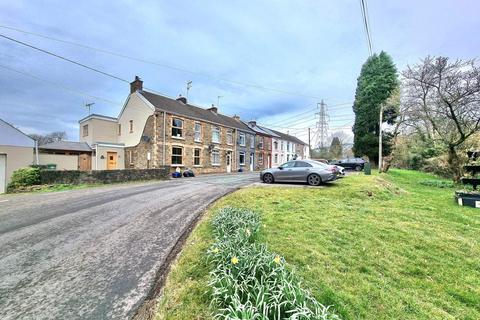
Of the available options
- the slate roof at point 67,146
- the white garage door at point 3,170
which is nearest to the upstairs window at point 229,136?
the slate roof at point 67,146

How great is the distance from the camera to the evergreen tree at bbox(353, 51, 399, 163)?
2791 centimetres

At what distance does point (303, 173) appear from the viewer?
11414mm

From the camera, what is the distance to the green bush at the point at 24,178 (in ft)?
42.2

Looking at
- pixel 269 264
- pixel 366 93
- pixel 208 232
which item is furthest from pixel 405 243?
pixel 366 93

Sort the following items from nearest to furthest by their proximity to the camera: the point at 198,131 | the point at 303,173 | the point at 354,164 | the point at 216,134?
the point at 303,173
the point at 198,131
the point at 354,164
the point at 216,134

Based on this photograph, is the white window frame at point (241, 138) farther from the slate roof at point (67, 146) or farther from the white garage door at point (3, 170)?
the white garage door at point (3, 170)

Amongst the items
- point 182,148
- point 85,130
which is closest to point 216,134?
point 182,148

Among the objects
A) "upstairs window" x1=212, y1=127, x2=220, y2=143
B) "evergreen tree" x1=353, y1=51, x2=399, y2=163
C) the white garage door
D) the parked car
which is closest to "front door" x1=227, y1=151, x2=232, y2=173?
"upstairs window" x1=212, y1=127, x2=220, y2=143

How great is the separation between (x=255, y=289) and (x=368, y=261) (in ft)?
7.33

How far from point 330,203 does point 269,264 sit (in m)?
5.31

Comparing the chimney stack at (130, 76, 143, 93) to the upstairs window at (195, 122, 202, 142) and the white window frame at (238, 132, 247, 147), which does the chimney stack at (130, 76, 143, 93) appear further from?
the white window frame at (238, 132, 247, 147)

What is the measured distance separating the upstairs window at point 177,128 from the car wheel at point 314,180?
13637mm

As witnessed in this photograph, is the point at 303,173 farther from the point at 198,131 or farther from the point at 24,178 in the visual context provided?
the point at 24,178

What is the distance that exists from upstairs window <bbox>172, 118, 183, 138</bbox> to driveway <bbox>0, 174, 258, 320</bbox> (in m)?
13.8
